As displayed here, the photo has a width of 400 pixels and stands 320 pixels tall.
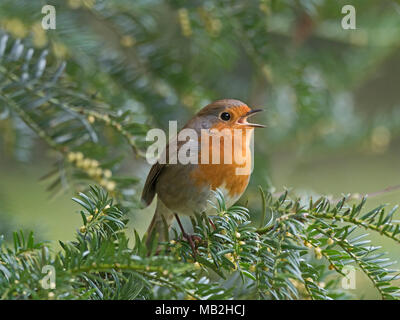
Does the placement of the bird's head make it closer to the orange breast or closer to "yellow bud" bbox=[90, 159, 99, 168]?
the orange breast

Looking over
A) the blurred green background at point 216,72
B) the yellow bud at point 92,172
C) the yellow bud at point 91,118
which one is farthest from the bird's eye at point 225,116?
the yellow bud at point 92,172

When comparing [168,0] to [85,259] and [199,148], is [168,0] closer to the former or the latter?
[199,148]

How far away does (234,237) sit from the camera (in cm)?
125

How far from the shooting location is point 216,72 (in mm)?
2795

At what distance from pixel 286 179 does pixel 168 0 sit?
163cm

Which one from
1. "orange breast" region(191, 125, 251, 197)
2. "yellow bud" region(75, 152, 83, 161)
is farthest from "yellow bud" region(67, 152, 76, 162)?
"orange breast" region(191, 125, 251, 197)

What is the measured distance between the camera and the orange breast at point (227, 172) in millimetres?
1997

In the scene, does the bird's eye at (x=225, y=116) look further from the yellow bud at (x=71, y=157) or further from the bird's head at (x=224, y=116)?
the yellow bud at (x=71, y=157)

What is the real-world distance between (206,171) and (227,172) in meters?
0.08

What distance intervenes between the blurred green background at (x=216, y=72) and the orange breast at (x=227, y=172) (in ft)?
0.26

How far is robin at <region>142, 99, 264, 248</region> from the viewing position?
6.62ft

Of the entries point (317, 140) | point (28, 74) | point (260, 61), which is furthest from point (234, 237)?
point (317, 140)

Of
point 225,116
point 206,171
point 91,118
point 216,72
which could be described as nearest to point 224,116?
point 225,116
